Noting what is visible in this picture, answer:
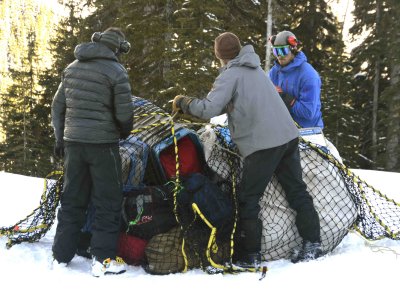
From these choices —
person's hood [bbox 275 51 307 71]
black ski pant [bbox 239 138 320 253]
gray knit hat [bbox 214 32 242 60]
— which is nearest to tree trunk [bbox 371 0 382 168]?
person's hood [bbox 275 51 307 71]

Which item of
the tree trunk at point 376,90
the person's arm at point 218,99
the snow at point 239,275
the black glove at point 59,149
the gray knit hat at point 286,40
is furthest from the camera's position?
the tree trunk at point 376,90

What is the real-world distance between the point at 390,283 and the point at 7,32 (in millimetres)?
92505

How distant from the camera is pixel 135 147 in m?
3.64

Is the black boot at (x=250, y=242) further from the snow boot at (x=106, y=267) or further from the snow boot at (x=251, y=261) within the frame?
the snow boot at (x=106, y=267)

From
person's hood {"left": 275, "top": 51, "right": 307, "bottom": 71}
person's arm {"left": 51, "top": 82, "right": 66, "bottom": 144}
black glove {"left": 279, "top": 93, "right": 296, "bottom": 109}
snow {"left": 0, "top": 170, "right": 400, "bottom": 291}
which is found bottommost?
snow {"left": 0, "top": 170, "right": 400, "bottom": 291}

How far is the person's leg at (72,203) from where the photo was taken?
3098mm

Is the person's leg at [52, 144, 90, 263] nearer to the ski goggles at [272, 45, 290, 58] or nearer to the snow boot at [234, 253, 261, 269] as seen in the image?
the snow boot at [234, 253, 261, 269]

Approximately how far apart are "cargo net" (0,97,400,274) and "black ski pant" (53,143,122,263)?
0.25 m

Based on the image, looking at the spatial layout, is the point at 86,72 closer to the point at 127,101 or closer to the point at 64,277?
the point at 127,101

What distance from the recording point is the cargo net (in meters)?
3.19

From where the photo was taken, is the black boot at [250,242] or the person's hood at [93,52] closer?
the person's hood at [93,52]

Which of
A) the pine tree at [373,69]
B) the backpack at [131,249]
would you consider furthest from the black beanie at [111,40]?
the pine tree at [373,69]

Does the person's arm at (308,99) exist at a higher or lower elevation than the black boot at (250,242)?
higher

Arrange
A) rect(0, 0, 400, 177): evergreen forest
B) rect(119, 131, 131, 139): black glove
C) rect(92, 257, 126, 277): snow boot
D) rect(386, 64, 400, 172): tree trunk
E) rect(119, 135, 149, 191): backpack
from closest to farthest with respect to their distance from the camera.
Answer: rect(92, 257, 126, 277): snow boot → rect(119, 131, 131, 139): black glove → rect(119, 135, 149, 191): backpack → rect(0, 0, 400, 177): evergreen forest → rect(386, 64, 400, 172): tree trunk
